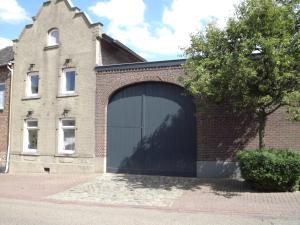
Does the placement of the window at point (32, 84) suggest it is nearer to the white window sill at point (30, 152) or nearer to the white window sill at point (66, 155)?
the white window sill at point (30, 152)

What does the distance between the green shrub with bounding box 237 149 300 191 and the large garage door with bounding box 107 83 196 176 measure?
4.35 m

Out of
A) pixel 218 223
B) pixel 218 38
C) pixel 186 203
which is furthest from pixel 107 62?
pixel 218 223

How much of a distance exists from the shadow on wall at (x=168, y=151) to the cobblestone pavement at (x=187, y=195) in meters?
0.88

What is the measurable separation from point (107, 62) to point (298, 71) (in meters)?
10.4

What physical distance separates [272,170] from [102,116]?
8.91 metres

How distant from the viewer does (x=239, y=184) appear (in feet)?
47.1

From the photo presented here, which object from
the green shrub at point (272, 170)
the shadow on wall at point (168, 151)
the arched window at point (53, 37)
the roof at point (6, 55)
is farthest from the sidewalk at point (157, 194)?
the roof at point (6, 55)

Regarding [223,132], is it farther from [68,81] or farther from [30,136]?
[30,136]

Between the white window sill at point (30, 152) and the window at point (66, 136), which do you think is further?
the white window sill at point (30, 152)

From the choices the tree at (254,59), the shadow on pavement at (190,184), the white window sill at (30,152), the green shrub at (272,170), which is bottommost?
the shadow on pavement at (190,184)

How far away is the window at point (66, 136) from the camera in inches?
772

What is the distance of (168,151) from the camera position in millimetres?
17328

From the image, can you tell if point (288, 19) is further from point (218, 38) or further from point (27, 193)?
point (27, 193)

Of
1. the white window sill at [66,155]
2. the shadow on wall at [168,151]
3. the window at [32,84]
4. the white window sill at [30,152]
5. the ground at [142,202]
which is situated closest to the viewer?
the ground at [142,202]
